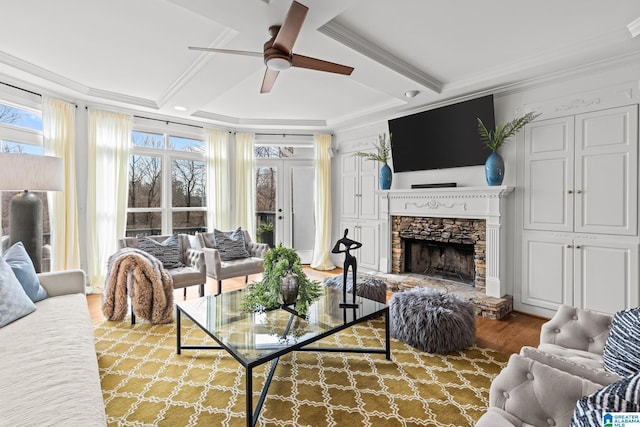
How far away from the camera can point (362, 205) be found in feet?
17.2

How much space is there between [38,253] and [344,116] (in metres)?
4.02

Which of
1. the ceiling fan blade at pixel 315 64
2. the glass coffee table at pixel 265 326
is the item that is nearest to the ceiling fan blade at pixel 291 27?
the ceiling fan blade at pixel 315 64

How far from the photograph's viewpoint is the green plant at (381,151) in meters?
4.68

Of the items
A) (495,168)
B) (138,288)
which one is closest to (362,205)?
(495,168)

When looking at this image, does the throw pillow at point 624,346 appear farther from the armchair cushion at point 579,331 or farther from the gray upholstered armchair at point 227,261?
the gray upholstered armchair at point 227,261

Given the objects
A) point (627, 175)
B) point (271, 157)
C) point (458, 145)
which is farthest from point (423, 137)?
point (271, 157)

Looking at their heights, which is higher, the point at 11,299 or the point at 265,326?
the point at 11,299

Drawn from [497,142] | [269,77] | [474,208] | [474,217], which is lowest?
[474,217]

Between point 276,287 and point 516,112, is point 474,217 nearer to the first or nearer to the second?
point 516,112

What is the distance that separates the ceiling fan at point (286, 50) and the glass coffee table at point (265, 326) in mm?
1726

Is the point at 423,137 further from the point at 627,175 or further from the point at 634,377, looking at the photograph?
the point at 634,377

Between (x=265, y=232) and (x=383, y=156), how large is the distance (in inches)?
102

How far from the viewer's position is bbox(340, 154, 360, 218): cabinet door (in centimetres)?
534

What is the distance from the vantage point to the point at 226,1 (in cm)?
201
